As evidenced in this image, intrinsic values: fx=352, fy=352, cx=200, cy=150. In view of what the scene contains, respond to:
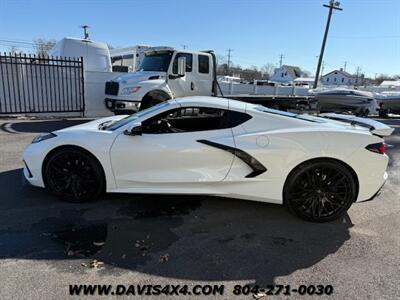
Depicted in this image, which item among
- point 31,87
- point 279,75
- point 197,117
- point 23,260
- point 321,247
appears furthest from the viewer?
point 279,75

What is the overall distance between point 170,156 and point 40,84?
34.7 feet

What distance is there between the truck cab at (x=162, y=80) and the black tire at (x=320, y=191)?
721cm

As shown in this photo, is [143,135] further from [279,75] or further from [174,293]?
[279,75]

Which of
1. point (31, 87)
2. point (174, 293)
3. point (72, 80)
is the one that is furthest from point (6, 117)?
point (174, 293)

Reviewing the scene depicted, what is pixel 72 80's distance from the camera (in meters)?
13.3

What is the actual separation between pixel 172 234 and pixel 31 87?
11.1 m

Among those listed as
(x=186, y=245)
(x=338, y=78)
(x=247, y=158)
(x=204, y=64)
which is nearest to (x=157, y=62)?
(x=204, y=64)

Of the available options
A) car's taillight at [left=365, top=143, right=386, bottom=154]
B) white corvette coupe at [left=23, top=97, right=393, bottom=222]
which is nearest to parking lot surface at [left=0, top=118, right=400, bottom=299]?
white corvette coupe at [left=23, top=97, right=393, bottom=222]

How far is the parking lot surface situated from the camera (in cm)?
299

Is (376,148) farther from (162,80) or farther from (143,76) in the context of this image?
(143,76)

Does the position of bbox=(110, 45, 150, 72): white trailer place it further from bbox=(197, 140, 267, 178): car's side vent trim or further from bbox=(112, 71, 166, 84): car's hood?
bbox=(197, 140, 267, 178): car's side vent trim

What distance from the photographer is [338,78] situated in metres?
110

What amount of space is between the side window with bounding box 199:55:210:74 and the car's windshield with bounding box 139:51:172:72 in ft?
3.47

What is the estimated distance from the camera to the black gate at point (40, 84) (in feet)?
39.9
